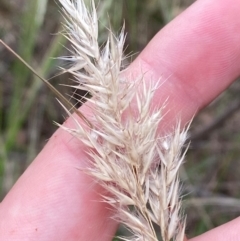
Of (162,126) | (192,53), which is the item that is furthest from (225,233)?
(192,53)

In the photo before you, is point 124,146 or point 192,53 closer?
point 124,146

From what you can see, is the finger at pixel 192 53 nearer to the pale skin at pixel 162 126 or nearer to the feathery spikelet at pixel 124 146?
the pale skin at pixel 162 126

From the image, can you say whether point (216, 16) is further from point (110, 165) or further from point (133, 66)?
point (110, 165)

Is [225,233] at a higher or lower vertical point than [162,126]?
lower

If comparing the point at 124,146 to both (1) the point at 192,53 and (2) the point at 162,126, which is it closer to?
(2) the point at 162,126

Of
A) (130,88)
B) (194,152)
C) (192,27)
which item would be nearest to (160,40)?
(192,27)

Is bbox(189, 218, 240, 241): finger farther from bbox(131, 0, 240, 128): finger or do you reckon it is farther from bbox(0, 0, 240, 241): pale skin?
bbox(131, 0, 240, 128): finger

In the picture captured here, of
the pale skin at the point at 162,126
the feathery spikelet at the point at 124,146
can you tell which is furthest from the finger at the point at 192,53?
the feathery spikelet at the point at 124,146
